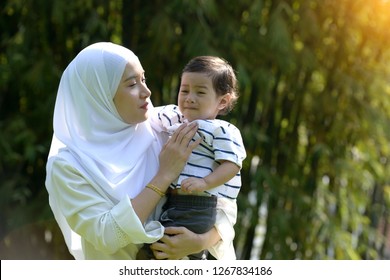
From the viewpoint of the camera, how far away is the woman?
82.8 inches

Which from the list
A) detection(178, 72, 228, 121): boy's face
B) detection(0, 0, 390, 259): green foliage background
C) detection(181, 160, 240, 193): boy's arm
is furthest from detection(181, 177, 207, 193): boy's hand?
detection(0, 0, 390, 259): green foliage background

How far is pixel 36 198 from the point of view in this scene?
4324 mm

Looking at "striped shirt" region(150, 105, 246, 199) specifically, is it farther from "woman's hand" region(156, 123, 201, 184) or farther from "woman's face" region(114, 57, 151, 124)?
"woman's face" region(114, 57, 151, 124)

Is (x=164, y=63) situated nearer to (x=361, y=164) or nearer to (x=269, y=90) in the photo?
(x=269, y=90)

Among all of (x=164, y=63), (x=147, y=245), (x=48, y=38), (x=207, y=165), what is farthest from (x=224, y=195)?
(x=48, y=38)

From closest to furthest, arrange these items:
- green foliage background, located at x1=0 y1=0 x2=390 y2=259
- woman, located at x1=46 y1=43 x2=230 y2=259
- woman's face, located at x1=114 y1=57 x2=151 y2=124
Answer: woman, located at x1=46 y1=43 x2=230 y2=259, woman's face, located at x1=114 y1=57 x2=151 y2=124, green foliage background, located at x1=0 y1=0 x2=390 y2=259

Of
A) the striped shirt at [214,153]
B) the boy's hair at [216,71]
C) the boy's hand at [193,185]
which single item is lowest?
the boy's hand at [193,185]

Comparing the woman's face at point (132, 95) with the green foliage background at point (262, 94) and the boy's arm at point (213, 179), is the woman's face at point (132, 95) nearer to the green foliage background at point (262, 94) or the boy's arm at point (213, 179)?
the boy's arm at point (213, 179)

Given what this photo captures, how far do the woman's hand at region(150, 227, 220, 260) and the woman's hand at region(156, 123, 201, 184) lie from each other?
15cm

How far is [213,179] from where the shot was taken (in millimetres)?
2148

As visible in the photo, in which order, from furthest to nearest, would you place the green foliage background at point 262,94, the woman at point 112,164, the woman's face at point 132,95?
the green foliage background at point 262,94
the woman's face at point 132,95
the woman at point 112,164

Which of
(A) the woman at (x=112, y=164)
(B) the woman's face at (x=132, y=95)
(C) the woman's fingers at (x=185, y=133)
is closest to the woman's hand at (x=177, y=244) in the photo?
(A) the woman at (x=112, y=164)

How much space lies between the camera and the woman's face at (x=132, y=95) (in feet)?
7.25

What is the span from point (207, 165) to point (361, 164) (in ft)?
8.91
